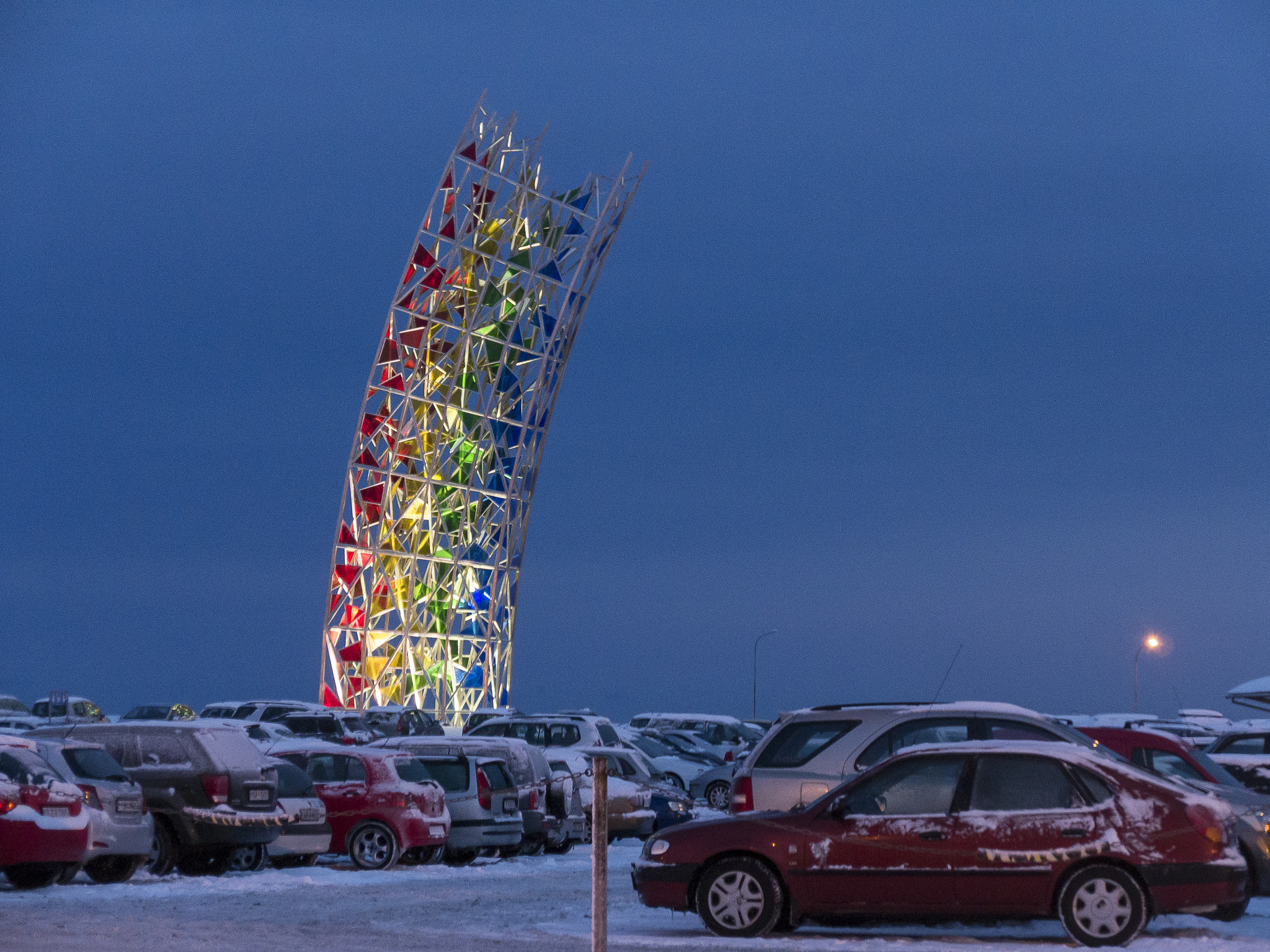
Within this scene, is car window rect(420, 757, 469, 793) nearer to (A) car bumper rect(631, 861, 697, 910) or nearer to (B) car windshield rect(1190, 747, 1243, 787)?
(A) car bumper rect(631, 861, 697, 910)

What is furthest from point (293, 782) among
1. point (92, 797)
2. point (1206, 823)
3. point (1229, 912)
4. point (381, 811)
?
point (1206, 823)

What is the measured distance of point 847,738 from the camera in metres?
15.1

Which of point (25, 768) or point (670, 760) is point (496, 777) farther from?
point (670, 760)

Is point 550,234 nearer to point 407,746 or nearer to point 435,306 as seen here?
point 435,306

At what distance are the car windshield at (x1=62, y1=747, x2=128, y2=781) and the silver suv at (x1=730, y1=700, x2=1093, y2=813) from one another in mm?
6302

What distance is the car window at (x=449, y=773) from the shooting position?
20.5 meters

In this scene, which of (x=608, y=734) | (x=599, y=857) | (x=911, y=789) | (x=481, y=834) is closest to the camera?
(x=599, y=857)

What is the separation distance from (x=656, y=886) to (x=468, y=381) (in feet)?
122

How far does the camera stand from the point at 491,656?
170 ft

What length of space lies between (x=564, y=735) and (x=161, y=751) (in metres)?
10.7

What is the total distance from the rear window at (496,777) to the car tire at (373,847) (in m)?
1.74

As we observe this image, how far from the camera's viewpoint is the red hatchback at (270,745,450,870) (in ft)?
63.8

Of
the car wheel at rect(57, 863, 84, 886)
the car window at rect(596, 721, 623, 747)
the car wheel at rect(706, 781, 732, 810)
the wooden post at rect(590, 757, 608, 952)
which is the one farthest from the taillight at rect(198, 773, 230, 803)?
the car wheel at rect(706, 781, 732, 810)

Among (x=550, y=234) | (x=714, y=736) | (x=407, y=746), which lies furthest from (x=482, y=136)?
(x=407, y=746)
